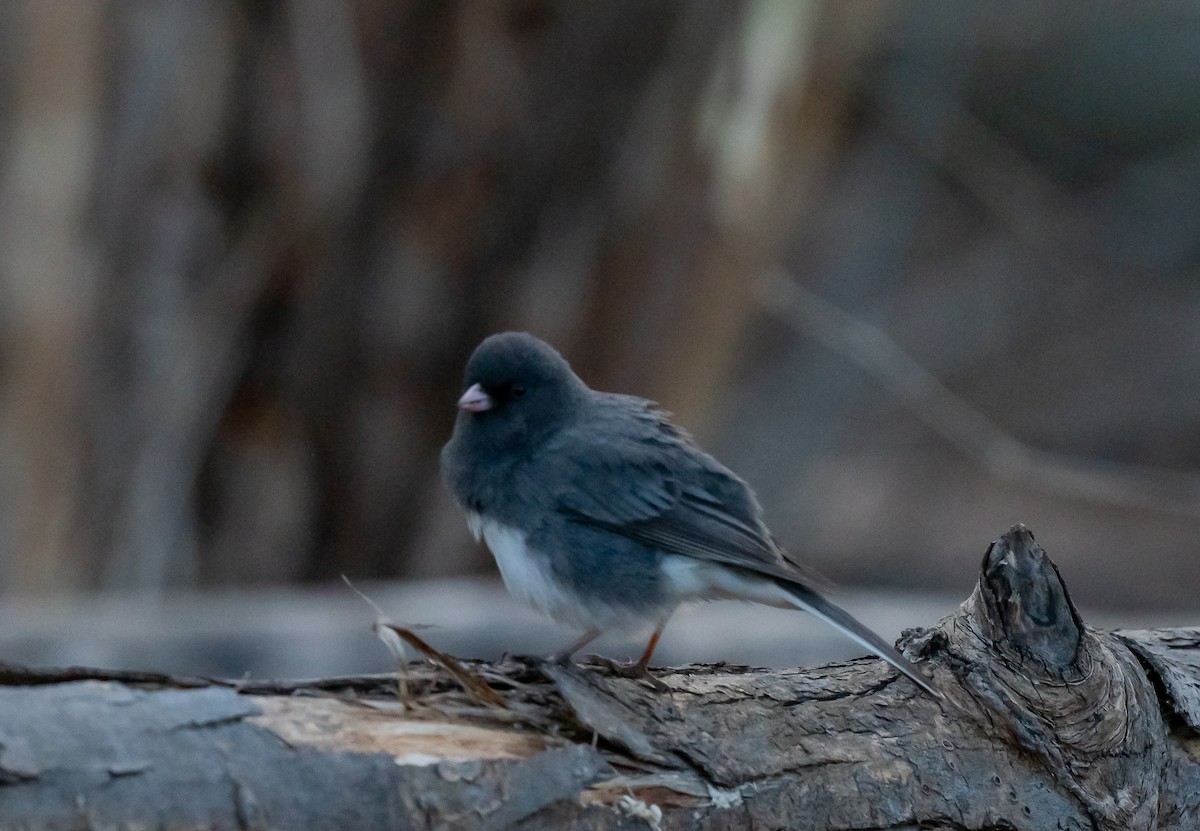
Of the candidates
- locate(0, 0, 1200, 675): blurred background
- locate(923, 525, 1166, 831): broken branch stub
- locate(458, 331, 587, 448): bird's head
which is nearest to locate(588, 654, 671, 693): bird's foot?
locate(923, 525, 1166, 831): broken branch stub

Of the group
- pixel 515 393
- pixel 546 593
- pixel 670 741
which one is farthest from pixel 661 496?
pixel 670 741

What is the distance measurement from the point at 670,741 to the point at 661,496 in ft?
2.69

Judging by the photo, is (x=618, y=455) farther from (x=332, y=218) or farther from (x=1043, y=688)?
(x=332, y=218)

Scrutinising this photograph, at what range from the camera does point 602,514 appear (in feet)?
9.41

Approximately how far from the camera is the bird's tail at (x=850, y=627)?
2391mm

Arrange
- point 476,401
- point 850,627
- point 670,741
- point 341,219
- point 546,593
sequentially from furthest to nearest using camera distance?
point 341,219, point 476,401, point 546,593, point 850,627, point 670,741

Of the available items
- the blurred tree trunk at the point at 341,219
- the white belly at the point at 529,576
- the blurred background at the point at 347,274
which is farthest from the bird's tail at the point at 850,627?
the blurred tree trunk at the point at 341,219

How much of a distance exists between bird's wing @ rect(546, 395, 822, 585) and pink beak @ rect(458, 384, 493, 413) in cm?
17

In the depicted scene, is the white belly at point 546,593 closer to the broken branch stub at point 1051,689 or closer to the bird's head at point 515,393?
the bird's head at point 515,393

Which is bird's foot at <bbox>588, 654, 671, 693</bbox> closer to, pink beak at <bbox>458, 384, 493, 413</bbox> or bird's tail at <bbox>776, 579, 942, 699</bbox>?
bird's tail at <bbox>776, 579, 942, 699</bbox>

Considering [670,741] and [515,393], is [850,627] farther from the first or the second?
[515,393]

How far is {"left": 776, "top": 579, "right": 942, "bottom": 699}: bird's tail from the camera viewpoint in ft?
7.84

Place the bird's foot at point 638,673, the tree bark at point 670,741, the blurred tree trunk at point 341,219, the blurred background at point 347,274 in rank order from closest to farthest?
the tree bark at point 670,741 → the bird's foot at point 638,673 → the blurred background at point 347,274 → the blurred tree trunk at point 341,219

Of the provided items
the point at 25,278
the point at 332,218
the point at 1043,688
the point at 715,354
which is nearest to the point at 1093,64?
the point at 715,354
